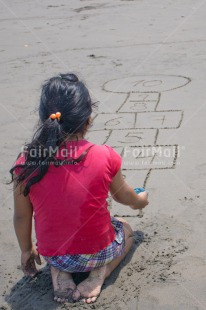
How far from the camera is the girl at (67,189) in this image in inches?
91.4

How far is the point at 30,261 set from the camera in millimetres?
2564

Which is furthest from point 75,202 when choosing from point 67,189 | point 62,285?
point 62,285

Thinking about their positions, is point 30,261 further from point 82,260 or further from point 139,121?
point 139,121

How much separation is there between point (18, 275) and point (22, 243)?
→ 8.7 inches

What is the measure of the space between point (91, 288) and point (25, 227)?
410 millimetres

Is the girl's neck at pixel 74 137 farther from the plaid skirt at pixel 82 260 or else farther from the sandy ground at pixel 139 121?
the sandy ground at pixel 139 121

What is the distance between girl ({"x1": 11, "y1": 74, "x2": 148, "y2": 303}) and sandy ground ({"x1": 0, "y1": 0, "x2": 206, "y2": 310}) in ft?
0.53

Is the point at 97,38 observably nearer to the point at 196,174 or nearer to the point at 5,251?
the point at 196,174

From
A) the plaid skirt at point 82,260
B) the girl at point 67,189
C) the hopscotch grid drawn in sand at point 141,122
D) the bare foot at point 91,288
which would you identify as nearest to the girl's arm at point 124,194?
the girl at point 67,189

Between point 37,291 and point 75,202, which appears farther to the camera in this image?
point 37,291

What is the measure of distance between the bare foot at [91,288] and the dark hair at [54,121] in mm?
489

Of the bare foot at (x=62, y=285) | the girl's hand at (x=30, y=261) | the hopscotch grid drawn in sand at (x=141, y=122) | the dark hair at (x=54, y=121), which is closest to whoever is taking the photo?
the dark hair at (x=54, y=121)

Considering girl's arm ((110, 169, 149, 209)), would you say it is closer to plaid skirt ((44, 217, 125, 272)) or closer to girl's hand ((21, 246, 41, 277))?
plaid skirt ((44, 217, 125, 272))

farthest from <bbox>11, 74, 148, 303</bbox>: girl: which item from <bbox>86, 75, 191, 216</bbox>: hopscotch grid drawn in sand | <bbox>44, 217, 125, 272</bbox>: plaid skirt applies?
<bbox>86, 75, 191, 216</bbox>: hopscotch grid drawn in sand
